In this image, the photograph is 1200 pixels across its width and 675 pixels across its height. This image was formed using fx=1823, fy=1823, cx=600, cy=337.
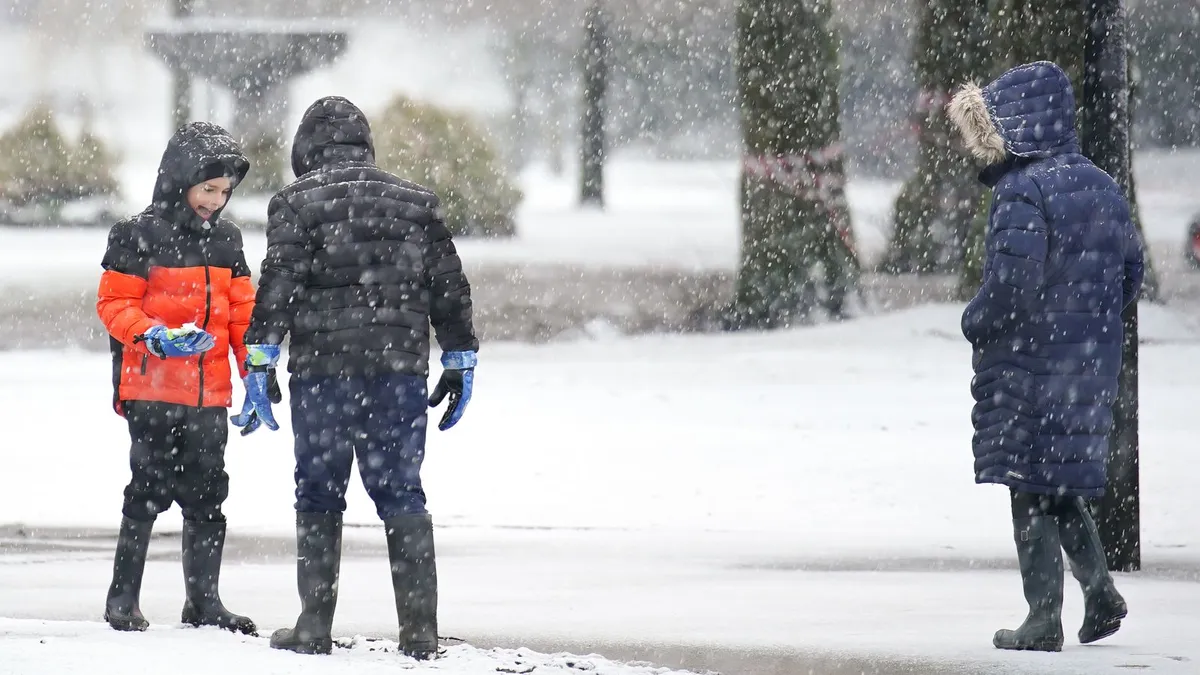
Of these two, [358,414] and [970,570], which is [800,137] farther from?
[358,414]

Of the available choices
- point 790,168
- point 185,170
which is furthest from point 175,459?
point 790,168

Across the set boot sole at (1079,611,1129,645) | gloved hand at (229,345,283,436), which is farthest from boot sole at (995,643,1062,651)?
gloved hand at (229,345,283,436)

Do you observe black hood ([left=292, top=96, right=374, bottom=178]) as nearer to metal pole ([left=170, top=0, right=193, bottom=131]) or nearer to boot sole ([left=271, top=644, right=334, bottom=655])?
boot sole ([left=271, top=644, right=334, bottom=655])

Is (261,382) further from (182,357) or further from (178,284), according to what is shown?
(178,284)

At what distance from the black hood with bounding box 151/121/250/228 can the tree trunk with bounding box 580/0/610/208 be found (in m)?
20.7

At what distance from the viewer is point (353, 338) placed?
17.4ft

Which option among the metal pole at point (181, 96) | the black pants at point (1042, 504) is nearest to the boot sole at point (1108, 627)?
the black pants at point (1042, 504)

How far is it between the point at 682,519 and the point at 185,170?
3862 mm

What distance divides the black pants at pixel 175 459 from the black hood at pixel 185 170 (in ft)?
2.02

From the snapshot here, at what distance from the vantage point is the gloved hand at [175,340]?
218 inches

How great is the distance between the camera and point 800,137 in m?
16.8

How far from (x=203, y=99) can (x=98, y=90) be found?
4492 millimetres

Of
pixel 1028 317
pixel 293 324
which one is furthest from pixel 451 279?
pixel 1028 317

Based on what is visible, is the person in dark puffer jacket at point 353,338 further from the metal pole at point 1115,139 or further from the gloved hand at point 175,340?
the metal pole at point 1115,139
